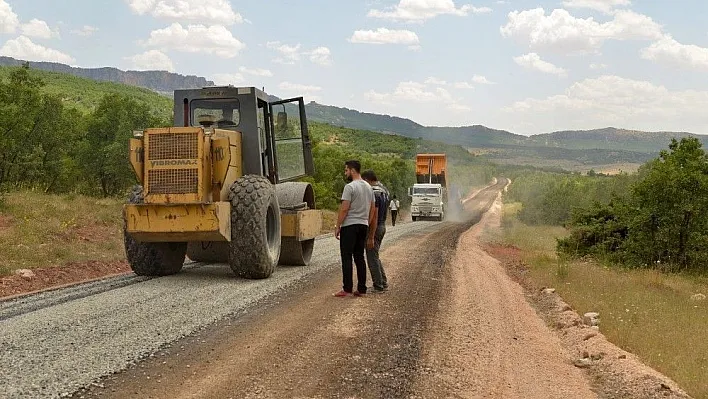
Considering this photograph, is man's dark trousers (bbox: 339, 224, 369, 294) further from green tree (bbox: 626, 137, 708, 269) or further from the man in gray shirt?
green tree (bbox: 626, 137, 708, 269)

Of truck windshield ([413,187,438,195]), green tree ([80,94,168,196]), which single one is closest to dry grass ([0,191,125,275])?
green tree ([80,94,168,196])

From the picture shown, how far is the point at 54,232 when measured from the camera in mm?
14898

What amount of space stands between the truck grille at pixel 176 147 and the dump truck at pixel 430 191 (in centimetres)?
3282

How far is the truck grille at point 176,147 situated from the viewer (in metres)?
10.1

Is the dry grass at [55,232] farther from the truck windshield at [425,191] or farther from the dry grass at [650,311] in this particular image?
the truck windshield at [425,191]

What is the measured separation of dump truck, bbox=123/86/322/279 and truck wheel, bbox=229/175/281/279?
0.05ft

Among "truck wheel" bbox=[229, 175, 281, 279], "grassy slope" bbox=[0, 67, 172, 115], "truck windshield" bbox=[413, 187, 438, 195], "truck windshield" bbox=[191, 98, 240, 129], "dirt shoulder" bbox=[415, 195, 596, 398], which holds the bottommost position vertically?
"truck windshield" bbox=[413, 187, 438, 195]

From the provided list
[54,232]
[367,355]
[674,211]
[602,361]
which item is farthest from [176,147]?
[674,211]

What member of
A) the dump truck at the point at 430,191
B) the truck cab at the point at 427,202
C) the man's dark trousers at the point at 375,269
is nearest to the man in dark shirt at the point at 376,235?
the man's dark trousers at the point at 375,269

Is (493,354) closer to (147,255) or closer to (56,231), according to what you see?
(147,255)

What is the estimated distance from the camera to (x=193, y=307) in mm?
8180

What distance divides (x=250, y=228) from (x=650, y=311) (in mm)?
6285

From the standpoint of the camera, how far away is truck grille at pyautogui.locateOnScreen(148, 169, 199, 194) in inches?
394

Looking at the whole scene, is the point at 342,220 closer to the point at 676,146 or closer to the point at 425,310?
the point at 425,310
